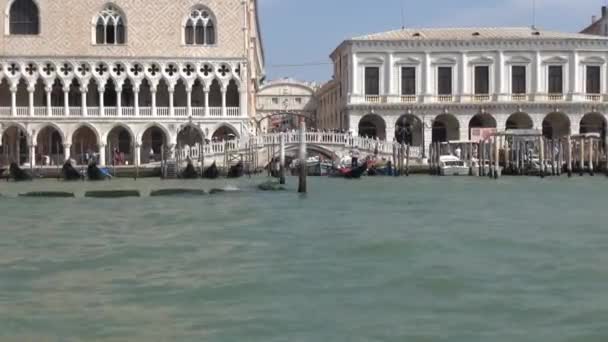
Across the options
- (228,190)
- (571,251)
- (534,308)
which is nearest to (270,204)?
(228,190)

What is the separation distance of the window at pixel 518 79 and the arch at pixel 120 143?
46.9 feet

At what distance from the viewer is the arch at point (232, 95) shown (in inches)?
1325

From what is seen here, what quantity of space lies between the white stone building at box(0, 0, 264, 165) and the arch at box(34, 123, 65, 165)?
0.10 m

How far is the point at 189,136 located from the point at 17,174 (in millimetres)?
7495

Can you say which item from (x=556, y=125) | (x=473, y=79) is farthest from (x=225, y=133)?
(x=556, y=125)

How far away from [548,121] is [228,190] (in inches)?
839

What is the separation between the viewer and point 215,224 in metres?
12.2

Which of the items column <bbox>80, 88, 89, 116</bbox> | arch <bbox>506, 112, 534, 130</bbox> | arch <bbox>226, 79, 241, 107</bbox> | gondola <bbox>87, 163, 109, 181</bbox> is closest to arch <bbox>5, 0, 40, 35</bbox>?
column <bbox>80, 88, 89, 116</bbox>

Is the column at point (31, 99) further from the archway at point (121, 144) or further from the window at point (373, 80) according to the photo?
the window at point (373, 80)

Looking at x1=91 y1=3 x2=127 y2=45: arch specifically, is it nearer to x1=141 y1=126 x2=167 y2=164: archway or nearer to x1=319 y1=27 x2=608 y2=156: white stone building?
x1=141 y1=126 x2=167 y2=164: archway

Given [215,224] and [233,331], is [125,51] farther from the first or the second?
[233,331]

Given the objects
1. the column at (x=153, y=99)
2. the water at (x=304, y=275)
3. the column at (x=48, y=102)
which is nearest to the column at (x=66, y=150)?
the column at (x=48, y=102)

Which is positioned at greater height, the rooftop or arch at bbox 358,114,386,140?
the rooftop

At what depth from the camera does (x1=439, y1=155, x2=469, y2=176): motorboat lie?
30.8 metres
